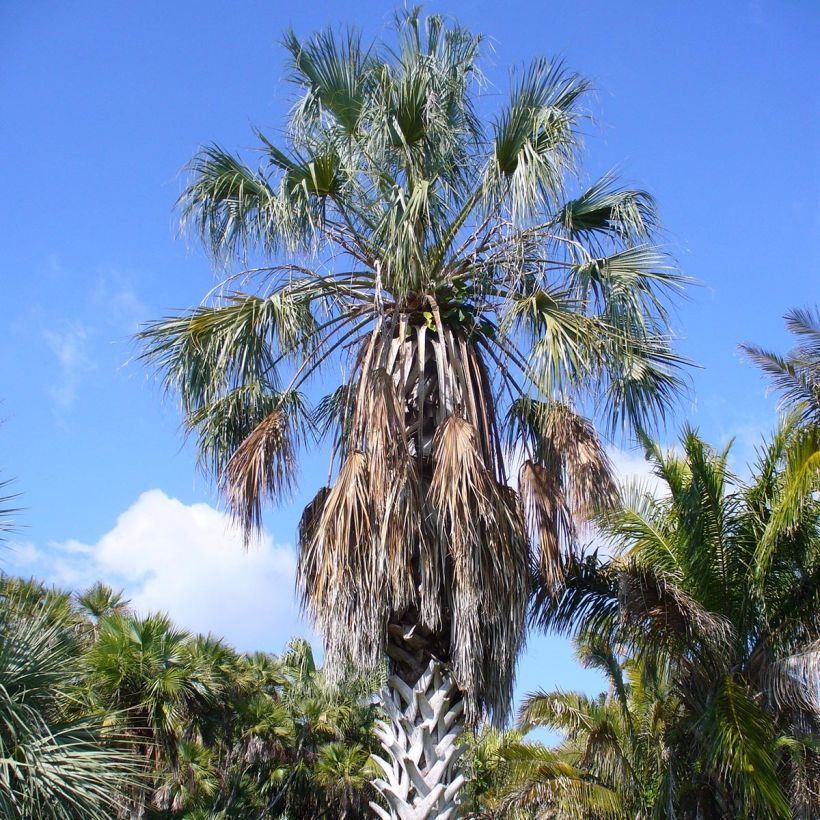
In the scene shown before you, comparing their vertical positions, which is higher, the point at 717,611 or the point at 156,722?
the point at 717,611

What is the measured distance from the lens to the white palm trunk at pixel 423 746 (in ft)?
24.6

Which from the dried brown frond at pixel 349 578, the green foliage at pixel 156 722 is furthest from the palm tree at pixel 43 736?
the dried brown frond at pixel 349 578

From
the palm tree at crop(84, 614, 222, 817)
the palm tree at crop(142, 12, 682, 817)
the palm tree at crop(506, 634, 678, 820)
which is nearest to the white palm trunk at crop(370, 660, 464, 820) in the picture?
the palm tree at crop(142, 12, 682, 817)

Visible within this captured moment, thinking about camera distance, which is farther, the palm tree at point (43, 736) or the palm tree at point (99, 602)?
the palm tree at point (99, 602)

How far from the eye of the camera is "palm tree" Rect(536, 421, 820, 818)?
933 centimetres

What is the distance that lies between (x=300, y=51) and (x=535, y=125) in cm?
261

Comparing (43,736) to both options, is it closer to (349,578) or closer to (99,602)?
(349,578)

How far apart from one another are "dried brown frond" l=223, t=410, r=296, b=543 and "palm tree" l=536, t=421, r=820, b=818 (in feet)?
9.63

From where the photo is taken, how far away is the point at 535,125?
870cm

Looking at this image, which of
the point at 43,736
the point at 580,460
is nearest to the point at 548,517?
the point at 580,460

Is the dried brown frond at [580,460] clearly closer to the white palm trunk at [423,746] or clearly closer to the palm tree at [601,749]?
the white palm trunk at [423,746]

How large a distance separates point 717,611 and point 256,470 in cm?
514

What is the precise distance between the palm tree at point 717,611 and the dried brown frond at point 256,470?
2.94 m

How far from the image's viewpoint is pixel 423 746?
302 inches
